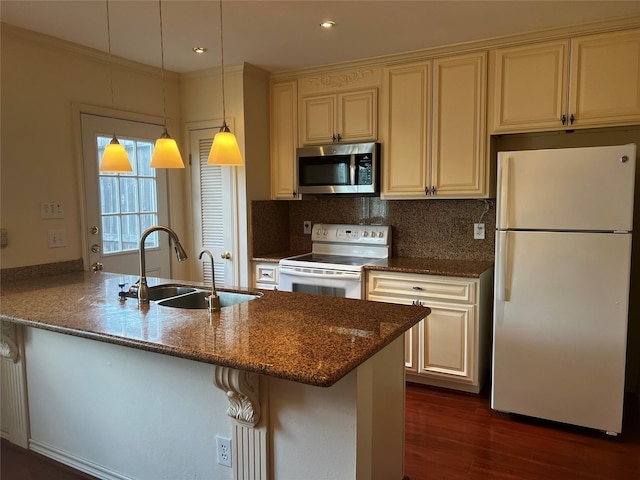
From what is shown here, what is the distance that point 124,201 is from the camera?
348cm

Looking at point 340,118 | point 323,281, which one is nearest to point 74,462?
point 323,281

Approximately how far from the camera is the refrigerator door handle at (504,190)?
267 cm

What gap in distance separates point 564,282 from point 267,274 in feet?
6.98

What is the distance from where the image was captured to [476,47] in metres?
3.10

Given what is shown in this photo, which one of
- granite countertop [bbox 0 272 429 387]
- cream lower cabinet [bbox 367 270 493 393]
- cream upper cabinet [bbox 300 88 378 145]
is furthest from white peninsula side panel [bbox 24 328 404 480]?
cream upper cabinet [bbox 300 88 378 145]

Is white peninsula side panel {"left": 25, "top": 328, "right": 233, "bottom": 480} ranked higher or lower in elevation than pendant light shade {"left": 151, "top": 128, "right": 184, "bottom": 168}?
lower

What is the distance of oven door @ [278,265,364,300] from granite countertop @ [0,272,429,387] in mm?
1053

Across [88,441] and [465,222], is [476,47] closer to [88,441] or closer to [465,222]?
[465,222]

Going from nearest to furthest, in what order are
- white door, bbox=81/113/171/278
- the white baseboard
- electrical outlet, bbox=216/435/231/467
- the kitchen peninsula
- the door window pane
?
the kitchen peninsula
electrical outlet, bbox=216/435/231/467
the white baseboard
white door, bbox=81/113/171/278
the door window pane

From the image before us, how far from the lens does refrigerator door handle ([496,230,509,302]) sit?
8.90 ft

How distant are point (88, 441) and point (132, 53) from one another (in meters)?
2.52

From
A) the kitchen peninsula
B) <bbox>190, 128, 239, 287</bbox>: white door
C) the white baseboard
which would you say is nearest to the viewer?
the kitchen peninsula

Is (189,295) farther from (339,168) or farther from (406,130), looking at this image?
(406,130)

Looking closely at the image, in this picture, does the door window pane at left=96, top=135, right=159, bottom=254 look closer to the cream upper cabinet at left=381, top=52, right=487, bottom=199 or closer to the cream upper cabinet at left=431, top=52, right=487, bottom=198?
the cream upper cabinet at left=381, top=52, right=487, bottom=199
